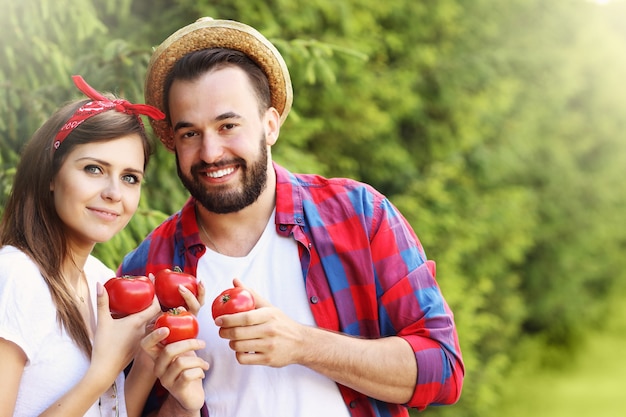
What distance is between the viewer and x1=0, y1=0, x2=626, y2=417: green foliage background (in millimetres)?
4234

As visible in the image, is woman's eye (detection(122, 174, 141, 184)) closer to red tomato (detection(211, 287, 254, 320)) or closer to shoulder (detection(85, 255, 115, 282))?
shoulder (detection(85, 255, 115, 282))

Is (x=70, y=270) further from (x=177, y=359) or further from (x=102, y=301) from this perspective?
(x=177, y=359)

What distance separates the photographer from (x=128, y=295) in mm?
2371

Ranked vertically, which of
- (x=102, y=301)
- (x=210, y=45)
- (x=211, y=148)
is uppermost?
(x=210, y=45)

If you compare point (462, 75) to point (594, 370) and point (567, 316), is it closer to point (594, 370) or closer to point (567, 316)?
point (567, 316)

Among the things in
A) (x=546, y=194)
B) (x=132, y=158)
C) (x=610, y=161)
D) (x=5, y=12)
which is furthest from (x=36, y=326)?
(x=610, y=161)

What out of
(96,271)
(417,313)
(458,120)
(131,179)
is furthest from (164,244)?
(458,120)

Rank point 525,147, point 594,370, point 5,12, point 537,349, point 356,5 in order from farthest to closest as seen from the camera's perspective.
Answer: point 594,370, point 537,349, point 525,147, point 356,5, point 5,12

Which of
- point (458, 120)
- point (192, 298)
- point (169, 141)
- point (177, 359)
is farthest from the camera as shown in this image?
point (458, 120)

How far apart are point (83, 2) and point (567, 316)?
32.8 feet

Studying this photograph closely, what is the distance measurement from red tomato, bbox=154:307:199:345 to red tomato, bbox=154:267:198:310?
0.13m

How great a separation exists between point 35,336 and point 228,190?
0.79 meters

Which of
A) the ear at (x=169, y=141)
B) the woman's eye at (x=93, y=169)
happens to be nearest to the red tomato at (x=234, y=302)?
the woman's eye at (x=93, y=169)

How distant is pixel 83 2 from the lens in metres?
4.39
